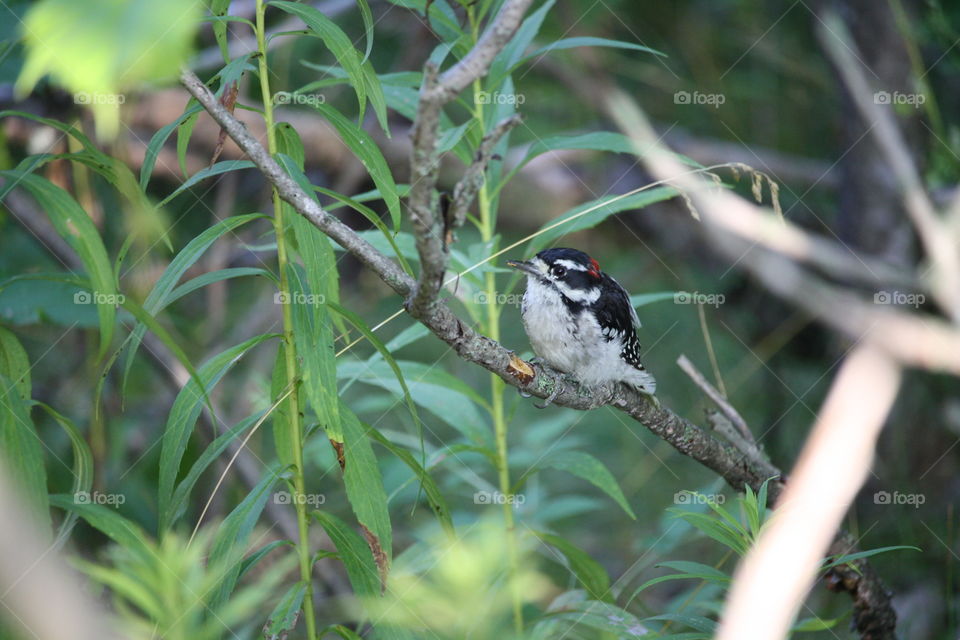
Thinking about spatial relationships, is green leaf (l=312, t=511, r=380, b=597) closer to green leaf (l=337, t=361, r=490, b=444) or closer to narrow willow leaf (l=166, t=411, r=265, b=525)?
narrow willow leaf (l=166, t=411, r=265, b=525)

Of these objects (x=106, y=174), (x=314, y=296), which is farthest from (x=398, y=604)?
(x=106, y=174)

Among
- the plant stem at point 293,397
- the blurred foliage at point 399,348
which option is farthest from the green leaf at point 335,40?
the plant stem at point 293,397

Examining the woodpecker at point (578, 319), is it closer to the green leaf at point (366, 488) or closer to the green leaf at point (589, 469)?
the green leaf at point (589, 469)

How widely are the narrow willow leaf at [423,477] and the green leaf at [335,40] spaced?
0.66m

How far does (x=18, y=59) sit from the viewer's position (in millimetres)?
3332

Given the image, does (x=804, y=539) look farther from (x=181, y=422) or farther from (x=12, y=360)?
(x=12, y=360)

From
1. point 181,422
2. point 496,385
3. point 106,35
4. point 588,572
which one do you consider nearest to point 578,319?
point 496,385

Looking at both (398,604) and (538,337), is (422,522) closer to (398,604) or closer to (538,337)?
(538,337)

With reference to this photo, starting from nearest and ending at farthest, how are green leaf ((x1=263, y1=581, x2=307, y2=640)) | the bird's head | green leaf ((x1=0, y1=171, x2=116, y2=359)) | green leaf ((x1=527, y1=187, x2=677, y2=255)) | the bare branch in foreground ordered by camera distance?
the bare branch in foreground < green leaf ((x1=0, y1=171, x2=116, y2=359)) < green leaf ((x1=263, y1=581, x2=307, y2=640)) < green leaf ((x1=527, y1=187, x2=677, y2=255)) < the bird's head

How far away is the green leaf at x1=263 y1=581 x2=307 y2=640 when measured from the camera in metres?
1.69

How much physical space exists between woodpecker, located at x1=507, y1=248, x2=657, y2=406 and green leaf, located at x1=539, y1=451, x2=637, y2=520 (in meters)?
0.27

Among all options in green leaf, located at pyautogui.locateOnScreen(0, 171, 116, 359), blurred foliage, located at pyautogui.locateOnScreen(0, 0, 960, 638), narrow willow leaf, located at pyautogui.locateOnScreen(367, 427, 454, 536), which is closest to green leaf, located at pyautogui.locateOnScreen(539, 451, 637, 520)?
blurred foliage, located at pyautogui.locateOnScreen(0, 0, 960, 638)

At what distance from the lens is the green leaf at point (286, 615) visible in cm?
169

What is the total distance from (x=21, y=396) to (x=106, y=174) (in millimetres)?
445
